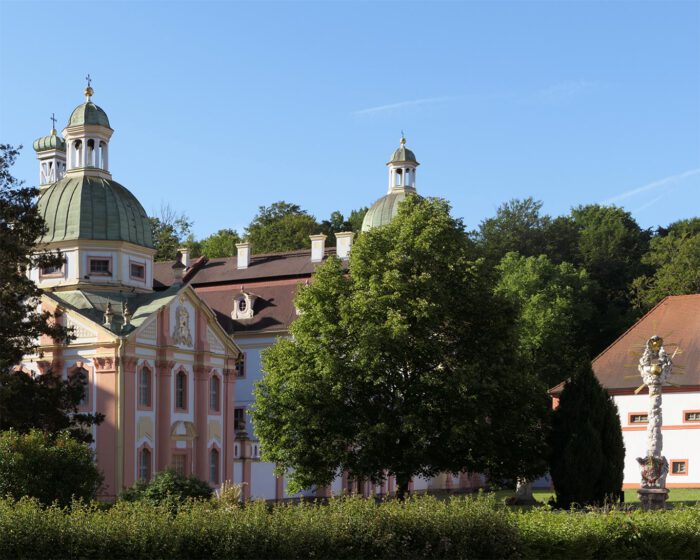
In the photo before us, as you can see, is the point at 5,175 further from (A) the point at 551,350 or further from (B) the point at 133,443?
(A) the point at 551,350

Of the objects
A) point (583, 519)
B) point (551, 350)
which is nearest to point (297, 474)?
point (583, 519)

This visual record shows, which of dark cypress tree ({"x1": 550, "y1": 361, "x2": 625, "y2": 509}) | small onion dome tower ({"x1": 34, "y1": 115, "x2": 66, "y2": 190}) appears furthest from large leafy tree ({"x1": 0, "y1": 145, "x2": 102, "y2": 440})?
small onion dome tower ({"x1": 34, "y1": 115, "x2": 66, "y2": 190})

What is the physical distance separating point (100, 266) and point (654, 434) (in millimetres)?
27583

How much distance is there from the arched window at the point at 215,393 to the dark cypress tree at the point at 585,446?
1911cm

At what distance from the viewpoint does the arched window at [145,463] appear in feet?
163

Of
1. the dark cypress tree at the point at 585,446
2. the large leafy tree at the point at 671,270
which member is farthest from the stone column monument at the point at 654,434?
the large leafy tree at the point at 671,270

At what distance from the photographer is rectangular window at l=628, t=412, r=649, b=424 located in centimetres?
5784

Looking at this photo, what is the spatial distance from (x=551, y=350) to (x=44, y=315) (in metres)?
37.9

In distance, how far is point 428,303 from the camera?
39.1 m

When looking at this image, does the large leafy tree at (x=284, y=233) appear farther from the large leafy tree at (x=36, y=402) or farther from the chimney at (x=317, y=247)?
the large leafy tree at (x=36, y=402)

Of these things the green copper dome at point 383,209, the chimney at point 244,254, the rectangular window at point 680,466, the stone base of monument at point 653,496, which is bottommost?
the rectangular window at point 680,466

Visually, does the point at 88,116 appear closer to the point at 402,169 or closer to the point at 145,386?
the point at 145,386

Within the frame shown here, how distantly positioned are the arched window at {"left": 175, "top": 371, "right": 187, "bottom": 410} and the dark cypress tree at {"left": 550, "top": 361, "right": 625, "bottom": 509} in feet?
61.2

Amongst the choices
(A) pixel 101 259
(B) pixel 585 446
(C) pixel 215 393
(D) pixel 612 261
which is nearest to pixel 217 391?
(C) pixel 215 393
